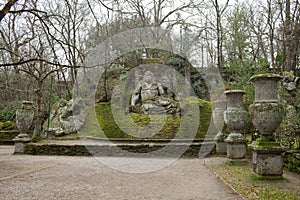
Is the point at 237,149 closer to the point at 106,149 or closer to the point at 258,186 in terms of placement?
the point at 258,186

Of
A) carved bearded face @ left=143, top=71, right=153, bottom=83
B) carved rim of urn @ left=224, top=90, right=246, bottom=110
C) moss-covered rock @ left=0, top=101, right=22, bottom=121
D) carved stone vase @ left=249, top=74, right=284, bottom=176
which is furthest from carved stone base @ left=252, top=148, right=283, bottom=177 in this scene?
moss-covered rock @ left=0, top=101, right=22, bottom=121

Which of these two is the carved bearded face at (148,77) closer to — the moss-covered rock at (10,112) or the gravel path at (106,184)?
the moss-covered rock at (10,112)

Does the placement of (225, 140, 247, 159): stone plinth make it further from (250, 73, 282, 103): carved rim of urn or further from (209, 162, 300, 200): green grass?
(250, 73, 282, 103): carved rim of urn

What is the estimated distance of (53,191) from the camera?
12.5 feet

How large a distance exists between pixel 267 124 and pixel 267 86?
2.02ft

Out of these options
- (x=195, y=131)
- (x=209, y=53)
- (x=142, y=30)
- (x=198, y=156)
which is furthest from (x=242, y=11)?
(x=198, y=156)

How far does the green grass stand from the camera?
11.3ft

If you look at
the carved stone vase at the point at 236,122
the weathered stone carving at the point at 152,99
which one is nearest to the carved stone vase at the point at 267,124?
the carved stone vase at the point at 236,122

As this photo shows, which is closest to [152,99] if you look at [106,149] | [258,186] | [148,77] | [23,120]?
[148,77]

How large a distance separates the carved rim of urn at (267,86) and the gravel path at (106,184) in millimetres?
1560

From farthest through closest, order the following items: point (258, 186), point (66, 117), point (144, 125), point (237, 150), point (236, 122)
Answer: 1. point (66, 117)
2. point (144, 125)
3. point (237, 150)
4. point (236, 122)
5. point (258, 186)

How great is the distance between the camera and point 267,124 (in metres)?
4.28

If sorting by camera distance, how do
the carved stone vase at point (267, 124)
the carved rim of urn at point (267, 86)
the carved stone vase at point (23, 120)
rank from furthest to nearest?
the carved stone vase at point (23, 120), the carved rim of urn at point (267, 86), the carved stone vase at point (267, 124)

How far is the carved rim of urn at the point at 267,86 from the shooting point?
4332 mm
